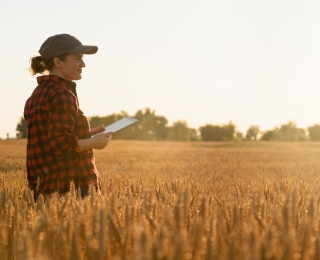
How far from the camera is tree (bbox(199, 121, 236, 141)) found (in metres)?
69.6

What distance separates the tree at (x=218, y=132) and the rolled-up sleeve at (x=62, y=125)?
6610cm

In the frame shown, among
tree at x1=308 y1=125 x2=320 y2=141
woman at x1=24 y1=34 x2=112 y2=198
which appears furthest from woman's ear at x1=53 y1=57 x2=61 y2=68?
tree at x1=308 y1=125 x2=320 y2=141

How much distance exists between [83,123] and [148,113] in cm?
8435

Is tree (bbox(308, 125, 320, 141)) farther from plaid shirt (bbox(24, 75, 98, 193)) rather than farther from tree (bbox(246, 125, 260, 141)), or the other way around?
plaid shirt (bbox(24, 75, 98, 193))

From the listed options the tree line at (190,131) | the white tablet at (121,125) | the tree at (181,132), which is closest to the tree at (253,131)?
the tree line at (190,131)

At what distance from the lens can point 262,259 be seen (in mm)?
1483

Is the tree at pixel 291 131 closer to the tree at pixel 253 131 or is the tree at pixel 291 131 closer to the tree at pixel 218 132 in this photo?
the tree at pixel 253 131

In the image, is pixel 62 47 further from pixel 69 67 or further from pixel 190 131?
pixel 190 131

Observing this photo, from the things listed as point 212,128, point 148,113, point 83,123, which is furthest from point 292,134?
point 83,123

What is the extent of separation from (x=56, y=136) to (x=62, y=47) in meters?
0.76

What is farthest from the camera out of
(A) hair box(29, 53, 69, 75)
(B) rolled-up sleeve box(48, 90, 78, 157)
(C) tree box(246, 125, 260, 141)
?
(C) tree box(246, 125, 260, 141)

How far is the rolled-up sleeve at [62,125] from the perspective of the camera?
128 inches

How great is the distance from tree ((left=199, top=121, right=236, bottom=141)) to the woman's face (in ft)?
216

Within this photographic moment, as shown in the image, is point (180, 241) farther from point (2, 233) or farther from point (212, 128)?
point (212, 128)
